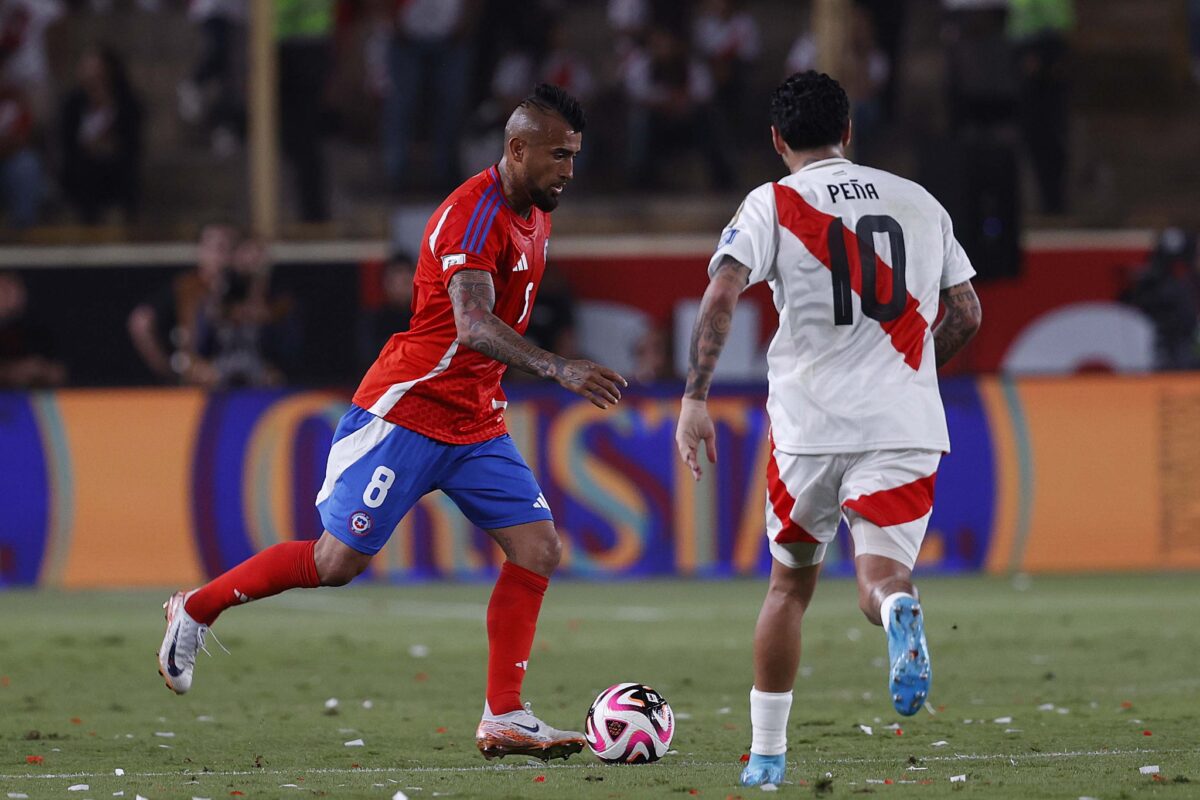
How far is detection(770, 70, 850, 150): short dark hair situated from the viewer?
6.03 meters

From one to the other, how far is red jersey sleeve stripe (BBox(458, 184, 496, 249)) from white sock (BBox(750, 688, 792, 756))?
5.79 feet

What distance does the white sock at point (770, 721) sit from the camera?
6016 millimetres

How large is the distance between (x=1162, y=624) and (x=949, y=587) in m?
2.43

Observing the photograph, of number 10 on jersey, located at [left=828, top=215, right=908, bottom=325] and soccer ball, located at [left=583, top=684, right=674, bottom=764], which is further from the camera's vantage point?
soccer ball, located at [left=583, top=684, right=674, bottom=764]

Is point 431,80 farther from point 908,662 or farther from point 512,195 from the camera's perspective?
point 908,662

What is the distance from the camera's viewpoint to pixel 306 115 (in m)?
20.5

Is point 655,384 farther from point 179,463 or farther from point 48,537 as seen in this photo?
point 48,537

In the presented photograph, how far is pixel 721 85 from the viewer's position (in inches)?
798

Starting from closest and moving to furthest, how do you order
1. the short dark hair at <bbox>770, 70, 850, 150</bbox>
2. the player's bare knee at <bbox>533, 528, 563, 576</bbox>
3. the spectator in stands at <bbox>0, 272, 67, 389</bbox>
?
the short dark hair at <bbox>770, 70, 850, 150</bbox> < the player's bare knee at <bbox>533, 528, 563, 576</bbox> < the spectator in stands at <bbox>0, 272, 67, 389</bbox>

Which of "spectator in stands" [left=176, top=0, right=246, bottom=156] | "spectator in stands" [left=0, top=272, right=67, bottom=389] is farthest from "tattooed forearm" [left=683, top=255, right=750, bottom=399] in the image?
"spectator in stands" [left=176, top=0, right=246, bottom=156]

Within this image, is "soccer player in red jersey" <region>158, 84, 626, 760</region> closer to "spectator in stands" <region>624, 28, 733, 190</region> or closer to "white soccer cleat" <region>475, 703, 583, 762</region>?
"white soccer cleat" <region>475, 703, 583, 762</region>

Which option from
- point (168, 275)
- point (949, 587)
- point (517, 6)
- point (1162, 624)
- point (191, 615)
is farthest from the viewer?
point (517, 6)

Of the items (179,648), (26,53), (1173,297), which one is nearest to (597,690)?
(179,648)

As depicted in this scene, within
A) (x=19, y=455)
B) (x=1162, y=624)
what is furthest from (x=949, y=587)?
(x=19, y=455)
